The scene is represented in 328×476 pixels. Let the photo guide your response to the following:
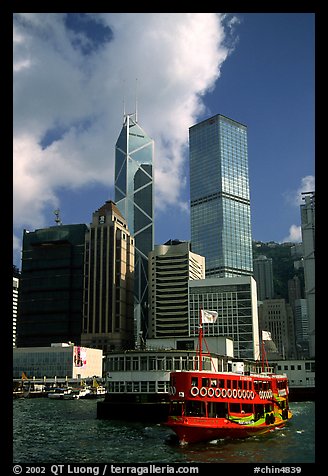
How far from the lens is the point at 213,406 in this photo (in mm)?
43625

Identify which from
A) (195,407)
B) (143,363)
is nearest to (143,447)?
(195,407)

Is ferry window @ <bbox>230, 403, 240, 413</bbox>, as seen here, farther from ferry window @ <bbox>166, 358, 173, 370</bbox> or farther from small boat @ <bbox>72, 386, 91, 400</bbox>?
A: small boat @ <bbox>72, 386, 91, 400</bbox>

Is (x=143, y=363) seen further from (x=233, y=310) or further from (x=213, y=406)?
(x=233, y=310)

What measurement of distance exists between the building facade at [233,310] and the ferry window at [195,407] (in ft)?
409

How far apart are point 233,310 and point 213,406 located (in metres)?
128

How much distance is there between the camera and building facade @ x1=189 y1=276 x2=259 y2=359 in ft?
548

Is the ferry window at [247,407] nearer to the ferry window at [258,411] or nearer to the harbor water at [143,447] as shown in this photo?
the ferry window at [258,411]

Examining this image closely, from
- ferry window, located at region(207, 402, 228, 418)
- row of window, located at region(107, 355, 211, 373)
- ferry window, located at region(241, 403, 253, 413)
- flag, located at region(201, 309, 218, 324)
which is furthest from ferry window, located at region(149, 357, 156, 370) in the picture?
ferry window, located at region(207, 402, 228, 418)

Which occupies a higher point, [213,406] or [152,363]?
[152,363]

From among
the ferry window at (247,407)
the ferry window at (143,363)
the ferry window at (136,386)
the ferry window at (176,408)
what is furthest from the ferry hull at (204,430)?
the ferry window at (143,363)

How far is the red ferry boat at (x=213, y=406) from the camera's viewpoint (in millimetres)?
41781
